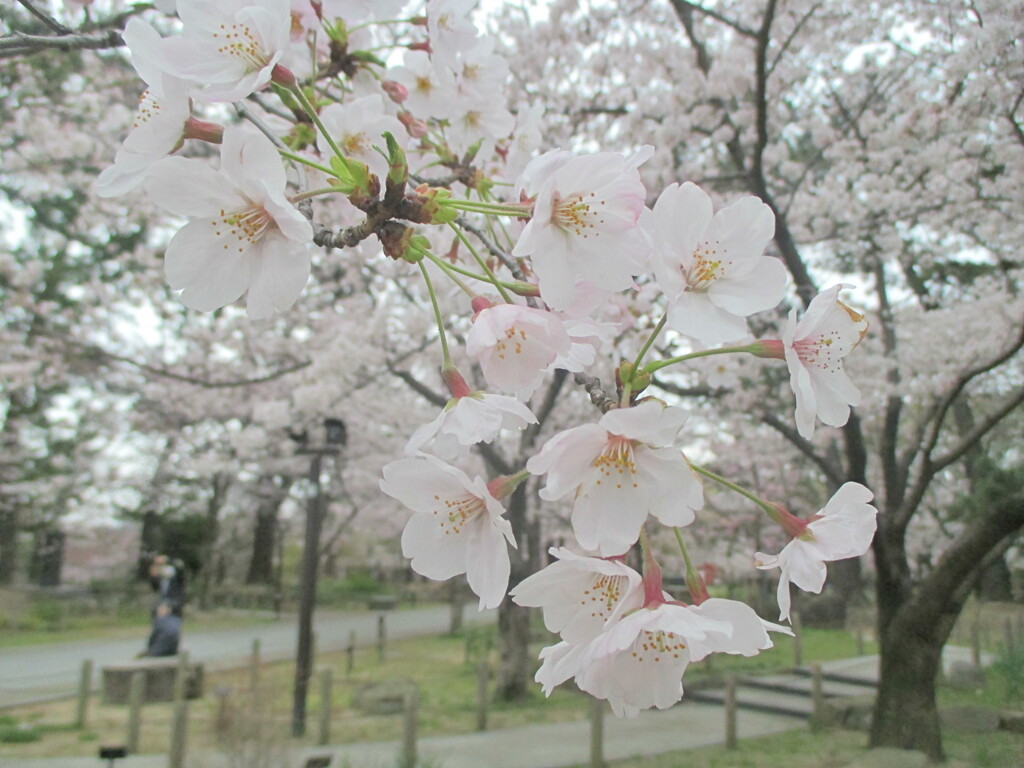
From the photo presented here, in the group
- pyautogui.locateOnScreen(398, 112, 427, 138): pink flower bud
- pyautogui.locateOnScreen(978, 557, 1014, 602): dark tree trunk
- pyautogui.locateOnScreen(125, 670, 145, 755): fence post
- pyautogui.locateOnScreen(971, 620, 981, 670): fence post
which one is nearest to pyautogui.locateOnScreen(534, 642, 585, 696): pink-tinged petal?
pyautogui.locateOnScreen(398, 112, 427, 138): pink flower bud

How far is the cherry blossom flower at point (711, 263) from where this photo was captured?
2.76ft

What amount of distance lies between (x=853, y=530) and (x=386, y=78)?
134cm

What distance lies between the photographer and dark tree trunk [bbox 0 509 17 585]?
16.2m

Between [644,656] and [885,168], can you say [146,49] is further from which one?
[885,168]

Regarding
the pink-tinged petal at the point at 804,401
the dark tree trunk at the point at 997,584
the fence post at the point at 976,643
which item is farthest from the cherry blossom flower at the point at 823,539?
the dark tree trunk at the point at 997,584

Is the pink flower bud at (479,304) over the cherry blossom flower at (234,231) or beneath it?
beneath

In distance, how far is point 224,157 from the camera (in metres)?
0.78

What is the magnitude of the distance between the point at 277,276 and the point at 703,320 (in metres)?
0.47

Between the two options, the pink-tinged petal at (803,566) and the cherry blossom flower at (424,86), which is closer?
the pink-tinged petal at (803,566)

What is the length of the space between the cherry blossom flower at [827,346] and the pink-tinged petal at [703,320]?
0.07 meters

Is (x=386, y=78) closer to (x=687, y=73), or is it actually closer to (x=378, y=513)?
(x=687, y=73)

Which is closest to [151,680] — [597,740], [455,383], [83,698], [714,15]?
[83,698]

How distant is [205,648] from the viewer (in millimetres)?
11258

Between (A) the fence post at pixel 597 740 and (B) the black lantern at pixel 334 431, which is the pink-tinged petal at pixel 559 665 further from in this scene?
(B) the black lantern at pixel 334 431
